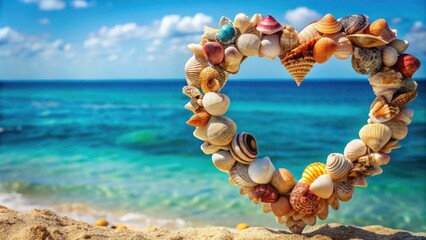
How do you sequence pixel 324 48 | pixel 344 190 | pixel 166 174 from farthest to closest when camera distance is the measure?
pixel 166 174 < pixel 344 190 < pixel 324 48

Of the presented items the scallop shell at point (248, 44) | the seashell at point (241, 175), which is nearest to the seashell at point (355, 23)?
the scallop shell at point (248, 44)

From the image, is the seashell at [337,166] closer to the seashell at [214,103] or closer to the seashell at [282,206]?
the seashell at [282,206]

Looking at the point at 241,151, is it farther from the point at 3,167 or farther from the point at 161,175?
the point at 3,167

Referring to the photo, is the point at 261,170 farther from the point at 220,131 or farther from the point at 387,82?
the point at 387,82

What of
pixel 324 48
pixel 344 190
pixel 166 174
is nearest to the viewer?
pixel 324 48

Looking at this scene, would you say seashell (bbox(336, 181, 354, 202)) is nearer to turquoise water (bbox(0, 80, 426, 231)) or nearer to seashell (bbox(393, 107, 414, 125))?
seashell (bbox(393, 107, 414, 125))

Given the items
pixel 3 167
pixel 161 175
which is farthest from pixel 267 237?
pixel 3 167

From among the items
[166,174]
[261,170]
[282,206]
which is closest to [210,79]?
[261,170]
